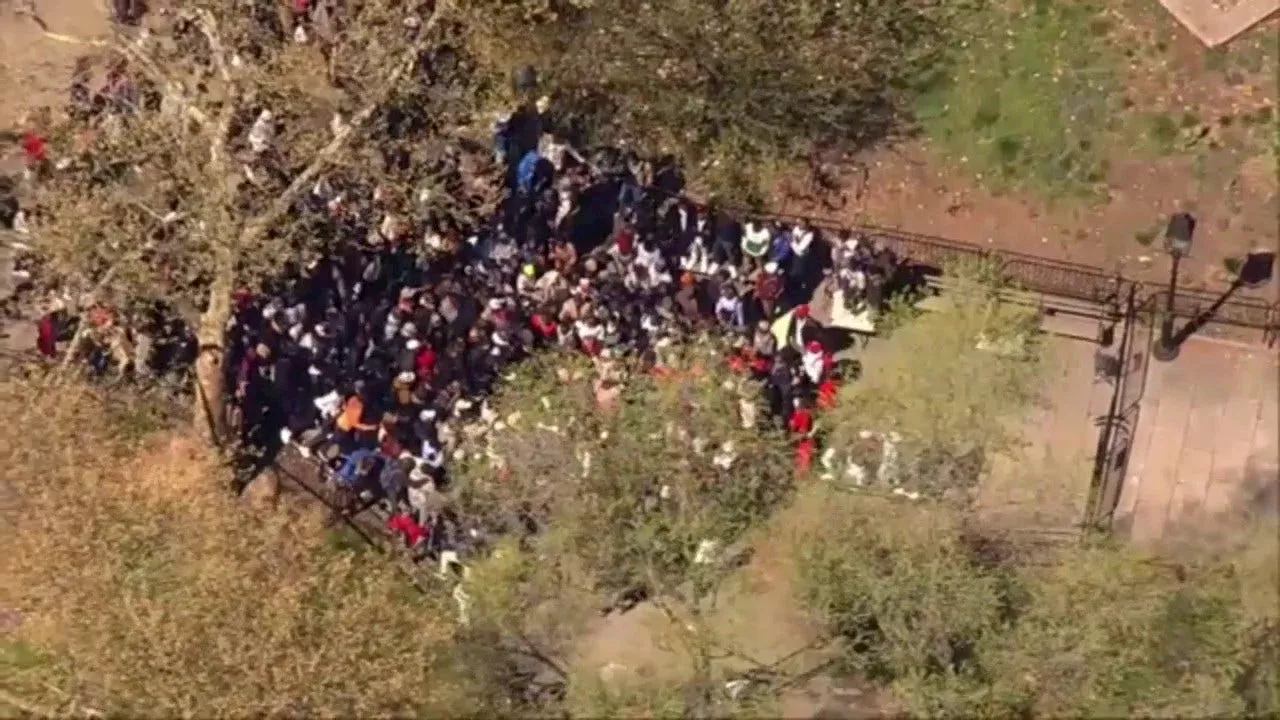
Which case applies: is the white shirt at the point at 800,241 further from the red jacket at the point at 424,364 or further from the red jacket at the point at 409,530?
the red jacket at the point at 409,530

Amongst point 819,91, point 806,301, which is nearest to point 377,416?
point 806,301

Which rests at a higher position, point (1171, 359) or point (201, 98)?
point (201, 98)

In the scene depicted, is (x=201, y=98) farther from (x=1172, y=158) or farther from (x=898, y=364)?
(x=1172, y=158)

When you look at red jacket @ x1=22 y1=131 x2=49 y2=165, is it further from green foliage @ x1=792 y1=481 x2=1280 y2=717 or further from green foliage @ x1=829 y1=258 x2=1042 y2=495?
green foliage @ x1=792 y1=481 x2=1280 y2=717

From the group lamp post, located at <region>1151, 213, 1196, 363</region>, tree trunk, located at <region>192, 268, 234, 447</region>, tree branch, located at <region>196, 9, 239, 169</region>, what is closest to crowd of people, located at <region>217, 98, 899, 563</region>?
tree trunk, located at <region>192, 268, 234, 447</region>

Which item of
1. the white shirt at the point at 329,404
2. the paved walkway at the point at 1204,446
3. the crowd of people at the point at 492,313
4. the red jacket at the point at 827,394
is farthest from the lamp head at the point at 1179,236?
the white shirt at the point at 329,404

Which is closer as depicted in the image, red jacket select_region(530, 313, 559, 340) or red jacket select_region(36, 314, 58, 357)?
red jacket select_region(36, 314, 58, 357)

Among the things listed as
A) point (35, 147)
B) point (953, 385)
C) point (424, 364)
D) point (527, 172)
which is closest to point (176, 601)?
point (424, 364)
